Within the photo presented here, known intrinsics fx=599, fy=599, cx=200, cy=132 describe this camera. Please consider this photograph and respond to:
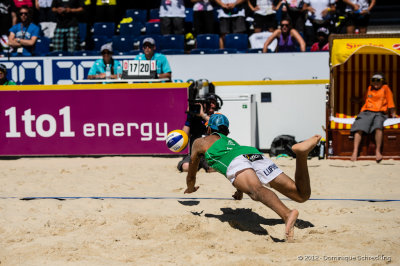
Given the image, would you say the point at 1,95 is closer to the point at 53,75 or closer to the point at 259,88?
the point at 53,75


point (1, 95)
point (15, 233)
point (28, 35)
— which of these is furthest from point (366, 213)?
point (28, 35)

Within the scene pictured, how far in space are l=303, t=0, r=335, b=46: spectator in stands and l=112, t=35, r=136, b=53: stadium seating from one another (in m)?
4.24

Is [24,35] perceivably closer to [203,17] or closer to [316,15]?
[203,17]

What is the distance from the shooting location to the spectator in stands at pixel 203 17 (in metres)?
14.4

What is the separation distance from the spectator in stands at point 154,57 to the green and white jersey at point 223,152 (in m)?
5.91

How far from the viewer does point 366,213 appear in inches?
254

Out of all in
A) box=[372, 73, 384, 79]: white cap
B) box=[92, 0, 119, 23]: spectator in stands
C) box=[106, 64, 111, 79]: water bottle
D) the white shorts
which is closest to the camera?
the white shorts

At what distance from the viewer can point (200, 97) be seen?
11.1m

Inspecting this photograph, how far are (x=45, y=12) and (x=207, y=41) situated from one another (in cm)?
470

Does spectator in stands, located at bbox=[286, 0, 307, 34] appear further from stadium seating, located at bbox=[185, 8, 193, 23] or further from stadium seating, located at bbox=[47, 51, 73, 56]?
stadium seating, located at bbox=[47, 51, 73, 56]

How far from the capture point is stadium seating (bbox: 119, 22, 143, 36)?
15121 millimetres

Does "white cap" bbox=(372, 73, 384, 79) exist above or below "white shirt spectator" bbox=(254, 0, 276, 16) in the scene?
below

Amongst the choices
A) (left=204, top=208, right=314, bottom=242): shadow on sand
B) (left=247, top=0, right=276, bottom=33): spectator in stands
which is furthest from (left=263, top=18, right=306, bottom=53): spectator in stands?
(left=204, top=208, right=314, bottom=242): shadow on sand

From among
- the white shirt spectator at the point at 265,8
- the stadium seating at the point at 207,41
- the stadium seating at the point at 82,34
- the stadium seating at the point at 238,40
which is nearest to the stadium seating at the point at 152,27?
the stadium seating at the point at 207,41
